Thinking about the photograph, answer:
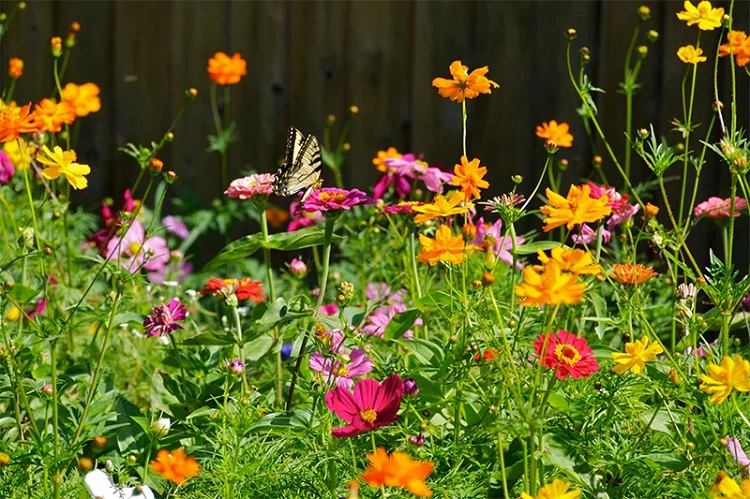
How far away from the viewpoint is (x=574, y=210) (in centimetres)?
143

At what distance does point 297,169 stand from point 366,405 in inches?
22.7

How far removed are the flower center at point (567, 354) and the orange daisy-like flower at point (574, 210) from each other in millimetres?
144

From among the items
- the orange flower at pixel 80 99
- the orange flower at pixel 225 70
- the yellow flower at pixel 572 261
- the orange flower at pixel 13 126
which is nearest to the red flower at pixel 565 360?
the yellow flower at pixel 572 261

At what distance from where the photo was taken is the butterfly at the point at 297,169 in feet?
6.38

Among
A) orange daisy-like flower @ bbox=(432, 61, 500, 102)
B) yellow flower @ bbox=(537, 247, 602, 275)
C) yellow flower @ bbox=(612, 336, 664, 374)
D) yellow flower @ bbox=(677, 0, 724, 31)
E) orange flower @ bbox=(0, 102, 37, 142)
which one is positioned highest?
yellow flower @ bbox=(677, 0, 724, 31)

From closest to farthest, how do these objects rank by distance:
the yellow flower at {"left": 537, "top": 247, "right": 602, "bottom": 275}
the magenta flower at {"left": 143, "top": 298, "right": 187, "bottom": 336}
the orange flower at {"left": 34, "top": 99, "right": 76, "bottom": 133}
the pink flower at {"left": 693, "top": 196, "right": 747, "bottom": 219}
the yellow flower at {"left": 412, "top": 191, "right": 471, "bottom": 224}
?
1. the yellow flower at {"left": 537, "top": 247, "right": 602, "bottom": 275}
2. the yellow flower at {"left": 412, "top": 191, "right": 471, "bottom": 224}
3. the magenta flower at {"left": 143, "top": 298, "right": 187, "bottom": 336}
4. the pink flower at {"left": 693, "top": 196, "right": 747, "bottom": 219}
5. the orange flower at {"left": 34, "top": 99, "right": 76, "bottom": 133}

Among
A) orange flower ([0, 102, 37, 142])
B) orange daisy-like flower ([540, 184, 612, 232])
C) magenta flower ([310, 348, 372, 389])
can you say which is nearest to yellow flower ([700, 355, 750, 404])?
orange daisy-like flower ([540, 184, 612, 232])

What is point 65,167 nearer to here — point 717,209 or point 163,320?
point 163,320

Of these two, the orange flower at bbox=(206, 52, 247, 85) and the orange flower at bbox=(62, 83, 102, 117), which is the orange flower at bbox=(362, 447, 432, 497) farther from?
the orange flower at bbox=(206, 52, 247, 85)

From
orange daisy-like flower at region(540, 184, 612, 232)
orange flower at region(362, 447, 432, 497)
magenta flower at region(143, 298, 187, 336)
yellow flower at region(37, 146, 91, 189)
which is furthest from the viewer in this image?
magenta flower at region(143, 298, 187, 336)

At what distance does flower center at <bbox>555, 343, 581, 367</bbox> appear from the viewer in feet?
4.75

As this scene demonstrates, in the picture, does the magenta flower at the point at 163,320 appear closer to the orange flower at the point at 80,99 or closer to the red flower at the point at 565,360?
the red flower at the point at 565,360

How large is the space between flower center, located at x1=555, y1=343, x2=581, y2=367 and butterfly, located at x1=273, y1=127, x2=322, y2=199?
2.01 feet

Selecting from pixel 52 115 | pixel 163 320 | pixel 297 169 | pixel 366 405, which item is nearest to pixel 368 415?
pixel 366 405
